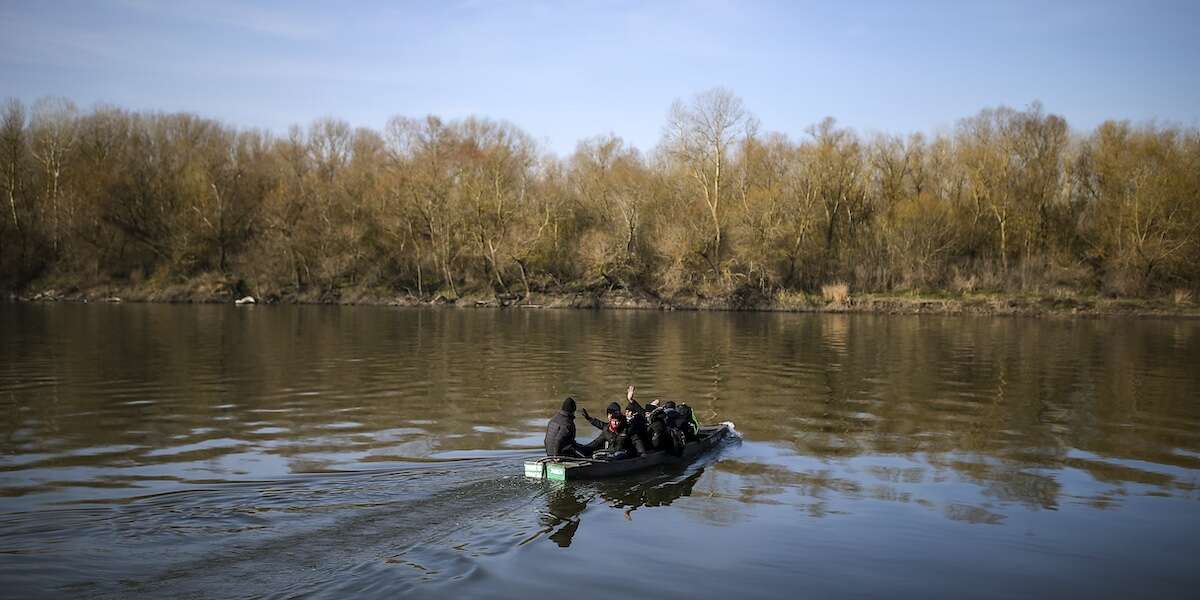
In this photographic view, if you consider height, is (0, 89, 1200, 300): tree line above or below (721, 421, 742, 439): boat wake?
above

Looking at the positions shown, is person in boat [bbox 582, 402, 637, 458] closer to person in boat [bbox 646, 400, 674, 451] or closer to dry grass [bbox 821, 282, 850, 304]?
person in boat [bbox 646, 400, 674, 451]

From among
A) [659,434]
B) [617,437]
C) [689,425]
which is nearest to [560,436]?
[617,437]

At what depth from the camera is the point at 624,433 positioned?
55.3 ft

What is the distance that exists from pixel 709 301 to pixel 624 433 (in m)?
55.8

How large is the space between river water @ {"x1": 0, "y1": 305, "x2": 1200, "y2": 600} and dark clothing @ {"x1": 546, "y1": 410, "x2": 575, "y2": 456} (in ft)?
3.23

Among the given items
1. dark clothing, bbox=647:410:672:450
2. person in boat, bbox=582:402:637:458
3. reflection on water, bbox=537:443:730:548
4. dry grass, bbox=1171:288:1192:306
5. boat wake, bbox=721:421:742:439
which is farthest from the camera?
dry grass, bbox=1171:288:1192:306

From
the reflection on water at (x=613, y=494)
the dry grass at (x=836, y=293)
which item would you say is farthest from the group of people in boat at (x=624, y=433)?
the dry grass at (x=836, y=293)

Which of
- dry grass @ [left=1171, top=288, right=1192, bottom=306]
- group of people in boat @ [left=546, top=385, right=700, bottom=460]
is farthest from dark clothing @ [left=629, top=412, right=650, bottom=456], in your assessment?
dry grass @ [left=1171, top=288, right=1192, bottom=306]

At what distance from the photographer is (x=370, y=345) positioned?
4100 centimetres

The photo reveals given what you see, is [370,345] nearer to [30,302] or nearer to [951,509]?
[951,509]

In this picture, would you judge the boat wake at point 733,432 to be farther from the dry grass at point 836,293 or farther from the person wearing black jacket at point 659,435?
the dry grass at point 836,293

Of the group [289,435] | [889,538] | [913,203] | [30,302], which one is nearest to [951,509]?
[889,538]

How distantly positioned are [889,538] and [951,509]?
7.72ft

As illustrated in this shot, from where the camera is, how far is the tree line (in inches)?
2741
